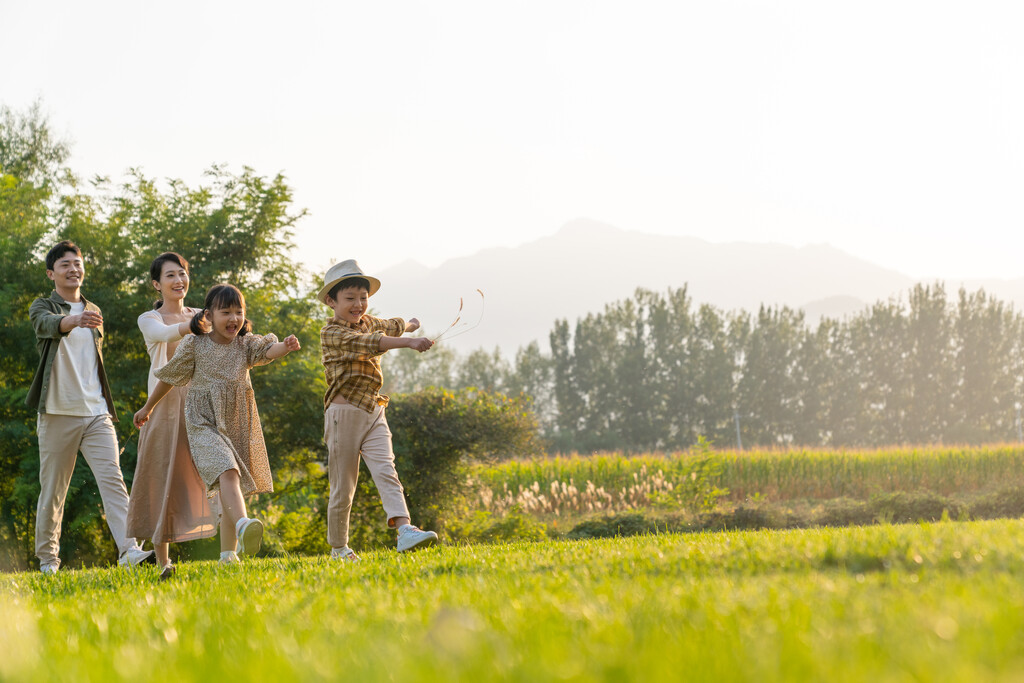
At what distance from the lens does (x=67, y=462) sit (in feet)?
25.0

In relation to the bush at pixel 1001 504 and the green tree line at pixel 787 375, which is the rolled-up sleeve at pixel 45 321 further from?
the green tree line at pixel 787 375

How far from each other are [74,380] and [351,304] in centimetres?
274

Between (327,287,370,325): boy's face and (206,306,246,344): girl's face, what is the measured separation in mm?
739

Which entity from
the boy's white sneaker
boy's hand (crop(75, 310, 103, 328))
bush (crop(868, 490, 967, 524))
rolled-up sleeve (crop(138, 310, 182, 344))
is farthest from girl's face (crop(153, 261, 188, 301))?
bush (crop(868, 490, 967, 524))

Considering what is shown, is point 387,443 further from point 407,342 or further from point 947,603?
point 947,603

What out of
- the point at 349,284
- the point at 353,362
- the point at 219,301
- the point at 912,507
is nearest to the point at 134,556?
the point at 219,301

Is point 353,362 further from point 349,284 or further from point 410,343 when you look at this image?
point 410,343

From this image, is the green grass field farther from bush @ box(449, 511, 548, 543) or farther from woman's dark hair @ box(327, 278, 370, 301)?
bush @ box(449, 511, 548, 543)

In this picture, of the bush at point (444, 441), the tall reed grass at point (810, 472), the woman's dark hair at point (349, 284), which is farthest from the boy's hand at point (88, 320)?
the tall reed grass at point (810, 472)

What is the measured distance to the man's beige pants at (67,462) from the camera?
7.53 meters

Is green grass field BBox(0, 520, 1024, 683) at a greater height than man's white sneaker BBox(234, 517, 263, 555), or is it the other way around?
green grass field BBox(0, 520, 1024, 683)

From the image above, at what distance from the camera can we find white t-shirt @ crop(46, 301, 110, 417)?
748cm

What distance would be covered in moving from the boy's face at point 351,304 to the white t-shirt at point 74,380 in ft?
8.25

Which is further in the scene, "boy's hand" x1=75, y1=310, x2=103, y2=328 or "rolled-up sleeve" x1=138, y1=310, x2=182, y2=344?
"boy's hand" x1=75, y1=310, x2=103, y2=328
